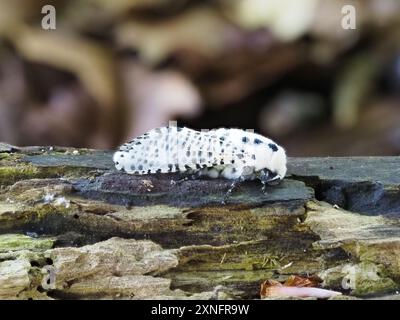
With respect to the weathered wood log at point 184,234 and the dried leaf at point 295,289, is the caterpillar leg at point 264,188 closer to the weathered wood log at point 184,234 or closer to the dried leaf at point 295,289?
the weathered wood log at point 184,234

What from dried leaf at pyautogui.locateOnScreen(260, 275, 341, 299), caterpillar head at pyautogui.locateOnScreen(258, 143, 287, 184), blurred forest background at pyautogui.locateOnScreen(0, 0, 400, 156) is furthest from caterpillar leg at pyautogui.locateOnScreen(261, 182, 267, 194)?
blurred forest background at pyautogui.locateOnScreen(0, 0, 400, 156)

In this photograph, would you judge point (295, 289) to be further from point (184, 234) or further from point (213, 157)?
point (213, 157)

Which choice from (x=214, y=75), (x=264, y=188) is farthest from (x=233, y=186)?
(x=214, y=75)

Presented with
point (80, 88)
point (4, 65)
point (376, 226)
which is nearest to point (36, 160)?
point (376, 226)

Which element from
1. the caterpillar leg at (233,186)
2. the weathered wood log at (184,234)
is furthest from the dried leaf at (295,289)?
the caterpillar leg at (233,186)

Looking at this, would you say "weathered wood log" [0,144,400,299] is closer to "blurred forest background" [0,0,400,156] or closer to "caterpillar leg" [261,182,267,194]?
"caterpillar leg" [261,182,267,194]
